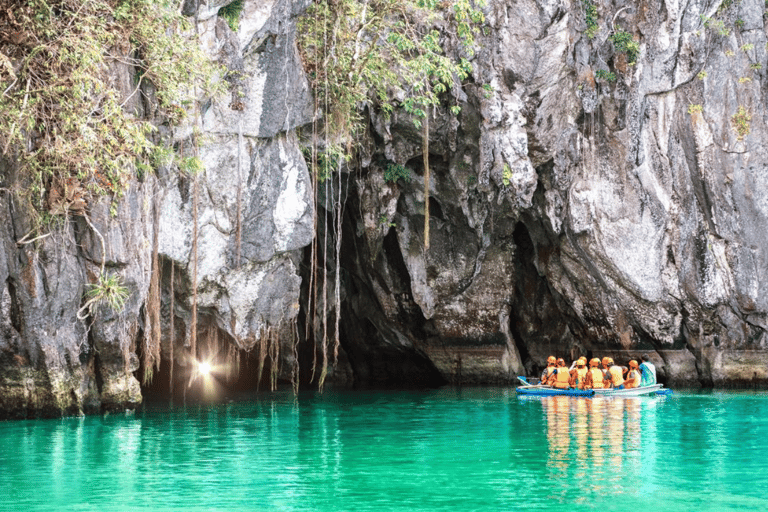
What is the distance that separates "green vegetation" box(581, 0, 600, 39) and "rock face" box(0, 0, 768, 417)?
14 centimetres

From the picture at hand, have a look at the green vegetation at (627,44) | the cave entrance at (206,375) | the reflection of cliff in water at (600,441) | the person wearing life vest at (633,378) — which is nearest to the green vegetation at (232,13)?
the cave entrance at (206,375)

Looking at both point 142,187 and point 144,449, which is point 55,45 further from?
point 144,449

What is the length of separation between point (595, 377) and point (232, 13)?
1026 centimetres

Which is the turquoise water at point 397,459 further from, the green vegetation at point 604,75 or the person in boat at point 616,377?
the green vegetation at point 604,75

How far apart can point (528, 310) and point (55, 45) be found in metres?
14.6

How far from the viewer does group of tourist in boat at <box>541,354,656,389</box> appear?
19688 millimetres

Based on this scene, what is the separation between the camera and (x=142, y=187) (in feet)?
50.6

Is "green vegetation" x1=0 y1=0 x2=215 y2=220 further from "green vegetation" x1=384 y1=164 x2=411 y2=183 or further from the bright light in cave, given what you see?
the bright light in cave

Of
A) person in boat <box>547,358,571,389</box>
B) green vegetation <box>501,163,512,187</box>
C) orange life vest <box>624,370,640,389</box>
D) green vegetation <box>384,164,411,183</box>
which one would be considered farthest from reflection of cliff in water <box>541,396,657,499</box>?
green vegetation <box>384,164,411,183</box>

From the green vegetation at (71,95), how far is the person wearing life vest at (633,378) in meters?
11.2

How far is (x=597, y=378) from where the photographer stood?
1964 centimetres

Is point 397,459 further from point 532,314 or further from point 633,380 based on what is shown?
point 532,314

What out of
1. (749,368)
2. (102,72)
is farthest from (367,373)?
(102,72)

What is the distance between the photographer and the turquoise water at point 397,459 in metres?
8.22
